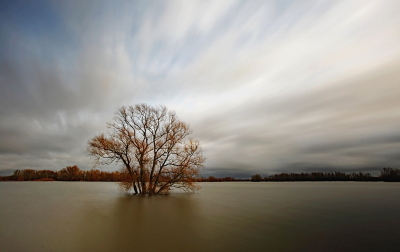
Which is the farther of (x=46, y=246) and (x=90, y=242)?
(x=90, y=242)

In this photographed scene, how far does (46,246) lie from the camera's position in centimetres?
643

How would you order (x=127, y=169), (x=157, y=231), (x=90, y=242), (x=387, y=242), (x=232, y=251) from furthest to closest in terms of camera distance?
(x=127, y=169) → (x=157, y=231) → (x=387, y=242) → (x=90, y=242) → (x=232, y=251)

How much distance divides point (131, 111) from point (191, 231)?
63.5 ft

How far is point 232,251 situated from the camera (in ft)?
20.6

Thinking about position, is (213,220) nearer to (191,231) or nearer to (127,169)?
(191,231)

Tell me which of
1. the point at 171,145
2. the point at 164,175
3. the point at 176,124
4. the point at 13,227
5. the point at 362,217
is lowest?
the point at 362,217

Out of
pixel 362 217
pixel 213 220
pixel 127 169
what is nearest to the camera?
pixel 213 220

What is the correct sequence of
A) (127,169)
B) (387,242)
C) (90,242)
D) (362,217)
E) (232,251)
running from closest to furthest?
(232,251)
(90,242)
(387,242)
(362,217)
(127,169)

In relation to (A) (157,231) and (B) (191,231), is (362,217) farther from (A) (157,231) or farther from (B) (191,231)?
(A) (157,231)

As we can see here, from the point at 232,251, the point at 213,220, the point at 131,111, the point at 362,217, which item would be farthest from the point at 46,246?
the point at 131,111

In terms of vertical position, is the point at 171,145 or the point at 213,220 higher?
the point at 171,145

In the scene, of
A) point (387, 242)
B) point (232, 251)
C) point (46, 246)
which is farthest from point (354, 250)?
point (46, 246)

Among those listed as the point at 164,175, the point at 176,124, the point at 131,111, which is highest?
the point at 131,111

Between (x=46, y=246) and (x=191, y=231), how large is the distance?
5.43 m
